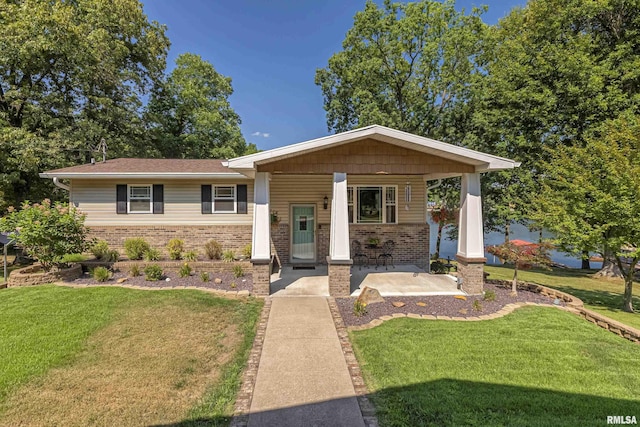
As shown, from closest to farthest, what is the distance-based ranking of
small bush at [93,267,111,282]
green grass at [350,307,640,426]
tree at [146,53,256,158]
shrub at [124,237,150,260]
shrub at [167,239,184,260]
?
green grass at [350,307,640,426] → small bush at [93,267,111,282] → shrub at [124,237,150,260] → shrub at [167,239,184,260] → tree at [146,53,256,158]

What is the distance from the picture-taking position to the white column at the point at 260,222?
724 cm

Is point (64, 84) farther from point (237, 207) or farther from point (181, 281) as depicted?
point (181, 281)

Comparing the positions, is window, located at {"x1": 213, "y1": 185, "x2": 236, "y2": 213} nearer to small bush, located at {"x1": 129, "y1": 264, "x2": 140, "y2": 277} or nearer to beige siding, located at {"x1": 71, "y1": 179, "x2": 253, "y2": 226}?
beige siding, located at {"x1": 71, "y1": 179, "x2": 253, "y2": 226}

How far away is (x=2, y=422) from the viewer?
120 inches

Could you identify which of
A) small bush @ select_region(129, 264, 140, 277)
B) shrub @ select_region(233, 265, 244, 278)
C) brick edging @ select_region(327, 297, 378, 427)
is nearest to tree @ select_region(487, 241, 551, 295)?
brick edging @ select_region(327, 297, 378, 427)

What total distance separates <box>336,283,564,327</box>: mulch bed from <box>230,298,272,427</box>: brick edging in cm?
175

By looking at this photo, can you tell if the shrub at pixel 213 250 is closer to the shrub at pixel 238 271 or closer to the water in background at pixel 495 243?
the shrub at pixel 238 271

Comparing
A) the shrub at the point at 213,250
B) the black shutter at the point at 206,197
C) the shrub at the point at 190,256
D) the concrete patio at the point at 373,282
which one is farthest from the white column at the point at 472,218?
the black shutter at the point at 206,197

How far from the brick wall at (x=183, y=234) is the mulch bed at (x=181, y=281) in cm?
195

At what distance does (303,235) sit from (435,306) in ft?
18.4

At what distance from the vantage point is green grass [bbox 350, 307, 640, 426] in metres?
3.21

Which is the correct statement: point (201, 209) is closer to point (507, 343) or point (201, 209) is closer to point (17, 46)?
point (507, 343)

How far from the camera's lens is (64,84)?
15492mm

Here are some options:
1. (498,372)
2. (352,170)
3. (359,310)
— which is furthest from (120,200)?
(498,372)
